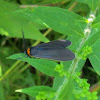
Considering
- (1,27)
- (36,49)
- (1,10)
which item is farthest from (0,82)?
(36,49)

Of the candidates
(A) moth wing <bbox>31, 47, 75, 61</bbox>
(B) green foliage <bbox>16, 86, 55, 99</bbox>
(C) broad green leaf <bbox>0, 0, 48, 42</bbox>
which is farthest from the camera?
(C) broad green leaf <bbox>0, 0, 48, 42</bbox>

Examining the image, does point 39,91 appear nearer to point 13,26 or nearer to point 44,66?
point 44,66

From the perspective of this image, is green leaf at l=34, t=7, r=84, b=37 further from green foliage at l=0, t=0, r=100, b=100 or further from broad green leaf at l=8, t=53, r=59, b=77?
broad green leaf at l=8, t=53, r=59, b=77

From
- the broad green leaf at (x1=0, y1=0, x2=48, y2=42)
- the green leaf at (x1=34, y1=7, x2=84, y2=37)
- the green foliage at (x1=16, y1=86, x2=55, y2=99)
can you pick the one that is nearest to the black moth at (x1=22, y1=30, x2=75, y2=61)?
the green leaf at (x1=34, y1=7, x2=84, y2=37)

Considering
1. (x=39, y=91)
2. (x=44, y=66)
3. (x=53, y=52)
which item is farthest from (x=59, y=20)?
(x=39, y=91)

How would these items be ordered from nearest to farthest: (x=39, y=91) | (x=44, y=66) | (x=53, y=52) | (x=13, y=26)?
(x=39, y=91), (x=44, y=66), (x=53, y=52), (x=13, y=26)

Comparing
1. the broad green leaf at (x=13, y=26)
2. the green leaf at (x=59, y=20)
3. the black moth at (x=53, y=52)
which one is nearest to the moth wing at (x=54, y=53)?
the black moth at (x=53, y=52)

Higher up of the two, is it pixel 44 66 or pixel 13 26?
pixel 44 66
